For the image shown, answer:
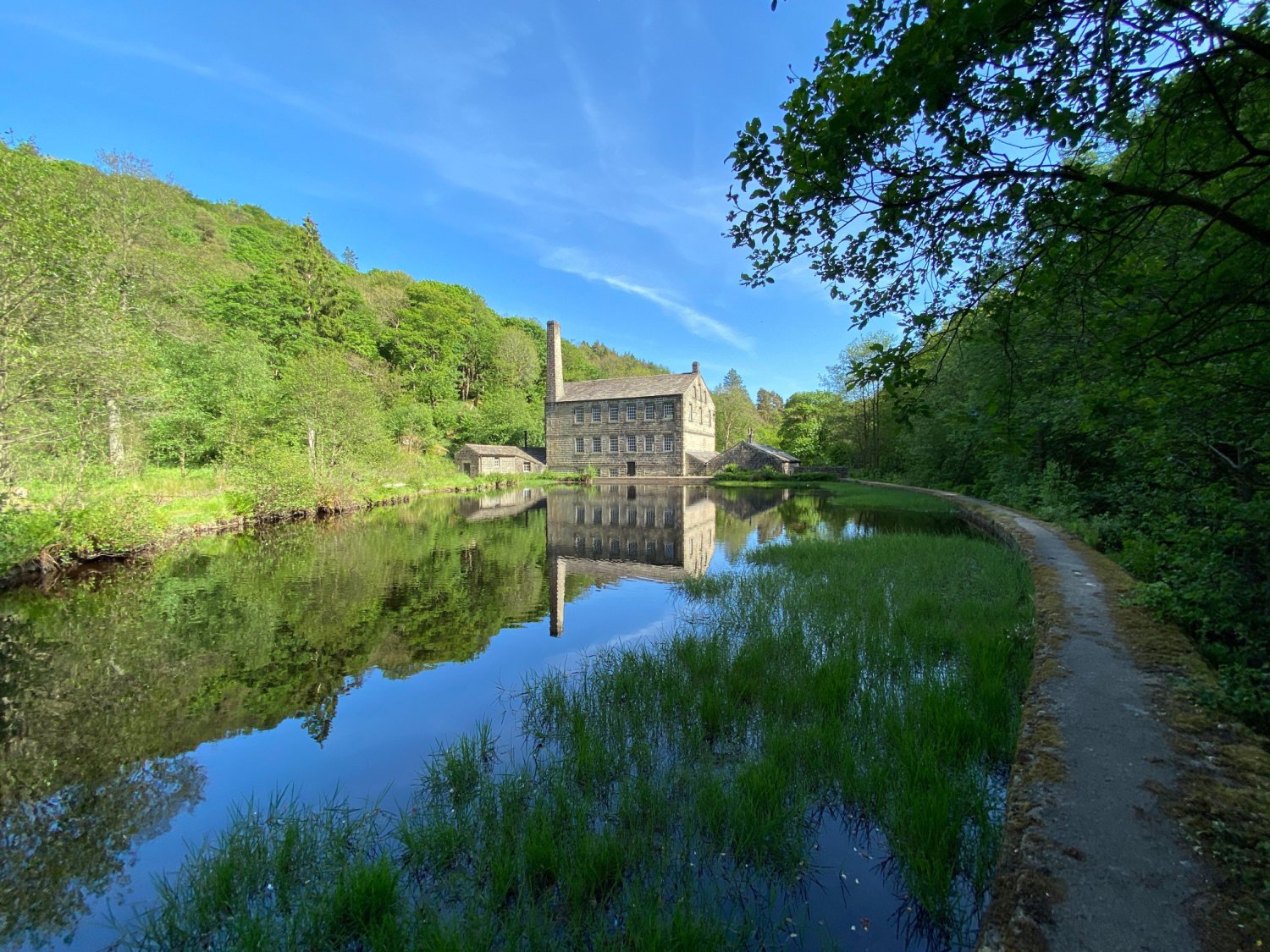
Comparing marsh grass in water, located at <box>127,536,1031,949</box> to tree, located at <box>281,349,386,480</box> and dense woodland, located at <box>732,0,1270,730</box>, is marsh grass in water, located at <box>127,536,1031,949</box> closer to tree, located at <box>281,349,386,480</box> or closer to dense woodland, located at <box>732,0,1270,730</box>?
dense woodland, located at <box>732,0,1270,730</box>

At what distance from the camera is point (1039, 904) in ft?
5.89

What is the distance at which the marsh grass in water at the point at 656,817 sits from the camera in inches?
97.7

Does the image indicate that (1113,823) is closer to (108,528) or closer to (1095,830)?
(1095,830)

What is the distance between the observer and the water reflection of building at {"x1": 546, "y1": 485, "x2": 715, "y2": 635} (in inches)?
449

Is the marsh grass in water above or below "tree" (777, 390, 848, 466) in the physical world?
below

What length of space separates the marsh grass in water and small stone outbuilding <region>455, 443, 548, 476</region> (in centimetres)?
3822

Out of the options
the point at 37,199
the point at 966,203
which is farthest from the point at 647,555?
the point at 37,199

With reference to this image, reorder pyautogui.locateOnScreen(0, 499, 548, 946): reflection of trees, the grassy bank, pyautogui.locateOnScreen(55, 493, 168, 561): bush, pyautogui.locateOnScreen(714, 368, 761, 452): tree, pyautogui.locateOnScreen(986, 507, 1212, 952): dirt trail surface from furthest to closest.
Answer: pyautogui.locateOnScreen(714, 368, 761, 452): tree
pyautogui.locateOnScreen(55, 493, 168, 561): bush
the grassy bank
pyautogui.locateOnScreen(0, 499, 548, 946): reflection of trees
pyautogui.locateOnScreen(986, 507, 1212, 952): dirt trail surface

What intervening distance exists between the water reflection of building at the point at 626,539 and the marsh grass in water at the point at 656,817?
333 cm

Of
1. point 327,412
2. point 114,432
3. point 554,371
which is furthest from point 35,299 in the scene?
point 554,371

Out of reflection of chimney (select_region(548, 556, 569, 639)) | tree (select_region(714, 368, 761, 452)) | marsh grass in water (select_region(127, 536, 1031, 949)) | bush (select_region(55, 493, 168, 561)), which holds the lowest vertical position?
reflection of chimney (select_region(548, 556, 569, 639))

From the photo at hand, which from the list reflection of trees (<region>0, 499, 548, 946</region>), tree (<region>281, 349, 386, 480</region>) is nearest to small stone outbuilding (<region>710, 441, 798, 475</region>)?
tree (<region>281, 349, 386, 480</region>)

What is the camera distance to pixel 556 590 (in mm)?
9945

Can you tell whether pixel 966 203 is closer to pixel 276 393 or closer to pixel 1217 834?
pixel 1217 834
